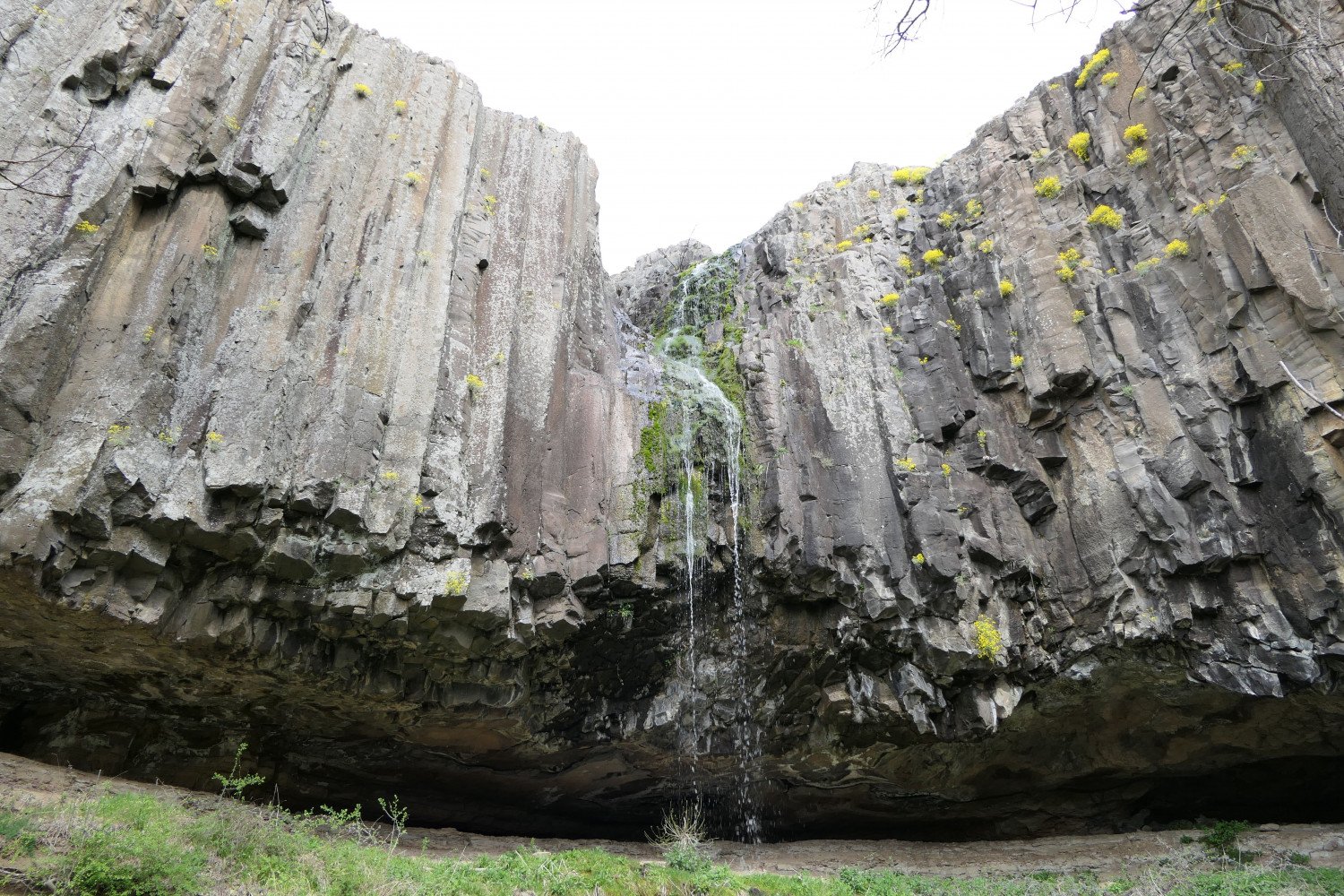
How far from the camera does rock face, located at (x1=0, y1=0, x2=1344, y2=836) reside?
35.3 feet

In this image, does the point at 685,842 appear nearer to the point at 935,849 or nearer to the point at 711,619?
the point at 711,619

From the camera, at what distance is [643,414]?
1470 cm

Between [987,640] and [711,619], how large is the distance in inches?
175

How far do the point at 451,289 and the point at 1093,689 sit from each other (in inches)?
495

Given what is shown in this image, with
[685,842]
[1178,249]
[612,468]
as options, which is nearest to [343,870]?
[685,842]

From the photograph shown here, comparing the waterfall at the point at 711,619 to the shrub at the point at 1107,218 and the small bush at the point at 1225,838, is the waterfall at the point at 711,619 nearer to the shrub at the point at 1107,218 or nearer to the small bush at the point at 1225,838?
the small bush at the point at 1225,838

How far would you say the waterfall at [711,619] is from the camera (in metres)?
13.8

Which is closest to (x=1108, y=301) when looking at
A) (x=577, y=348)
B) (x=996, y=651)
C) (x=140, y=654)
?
(x=996, y=651)

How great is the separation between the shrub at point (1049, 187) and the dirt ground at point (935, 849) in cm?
1192

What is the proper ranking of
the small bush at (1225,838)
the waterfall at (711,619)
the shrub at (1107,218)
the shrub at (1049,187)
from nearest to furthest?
the small bush at (1225,838) → the waterfall at (711,619) → the shrub at (1107,218) → the shrub at (1049,187)

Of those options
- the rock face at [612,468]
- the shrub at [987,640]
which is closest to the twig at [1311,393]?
the rock face at [612,468]

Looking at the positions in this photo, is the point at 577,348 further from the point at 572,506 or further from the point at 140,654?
the point at 140,654

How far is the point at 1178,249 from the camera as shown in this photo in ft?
47.8

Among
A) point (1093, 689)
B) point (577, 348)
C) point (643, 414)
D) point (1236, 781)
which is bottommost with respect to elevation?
point (1236, 781)
